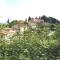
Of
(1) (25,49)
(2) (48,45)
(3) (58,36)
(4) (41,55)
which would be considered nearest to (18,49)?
(1) (25,49)

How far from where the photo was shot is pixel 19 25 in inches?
743

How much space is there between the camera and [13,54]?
8711mm

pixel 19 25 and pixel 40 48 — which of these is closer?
pixel 40 48

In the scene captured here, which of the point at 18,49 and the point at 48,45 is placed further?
the point at 48,45

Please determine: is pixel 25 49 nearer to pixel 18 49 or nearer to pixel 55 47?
pixel 18 49

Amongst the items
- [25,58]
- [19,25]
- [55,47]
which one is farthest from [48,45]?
[19,25]

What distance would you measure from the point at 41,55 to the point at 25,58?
1.01 meters

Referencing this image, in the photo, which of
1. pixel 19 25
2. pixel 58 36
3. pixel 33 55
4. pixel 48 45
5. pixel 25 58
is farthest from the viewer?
pixel 19 25

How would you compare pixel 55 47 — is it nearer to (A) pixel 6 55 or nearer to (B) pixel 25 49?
(B) pixel 25 49

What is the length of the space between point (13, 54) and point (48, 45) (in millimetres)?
1777

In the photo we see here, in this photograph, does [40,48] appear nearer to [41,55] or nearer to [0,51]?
[41,55]

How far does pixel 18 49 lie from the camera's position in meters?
8.91

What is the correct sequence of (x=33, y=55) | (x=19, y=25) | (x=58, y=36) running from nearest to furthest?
(x=33, y=55)
(x=58, y=36)
(x=19, y=25)

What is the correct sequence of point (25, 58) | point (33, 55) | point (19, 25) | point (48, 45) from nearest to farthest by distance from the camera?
point (25, 58) < point (33, 55) < point (48, 45) < point (19, 25)
